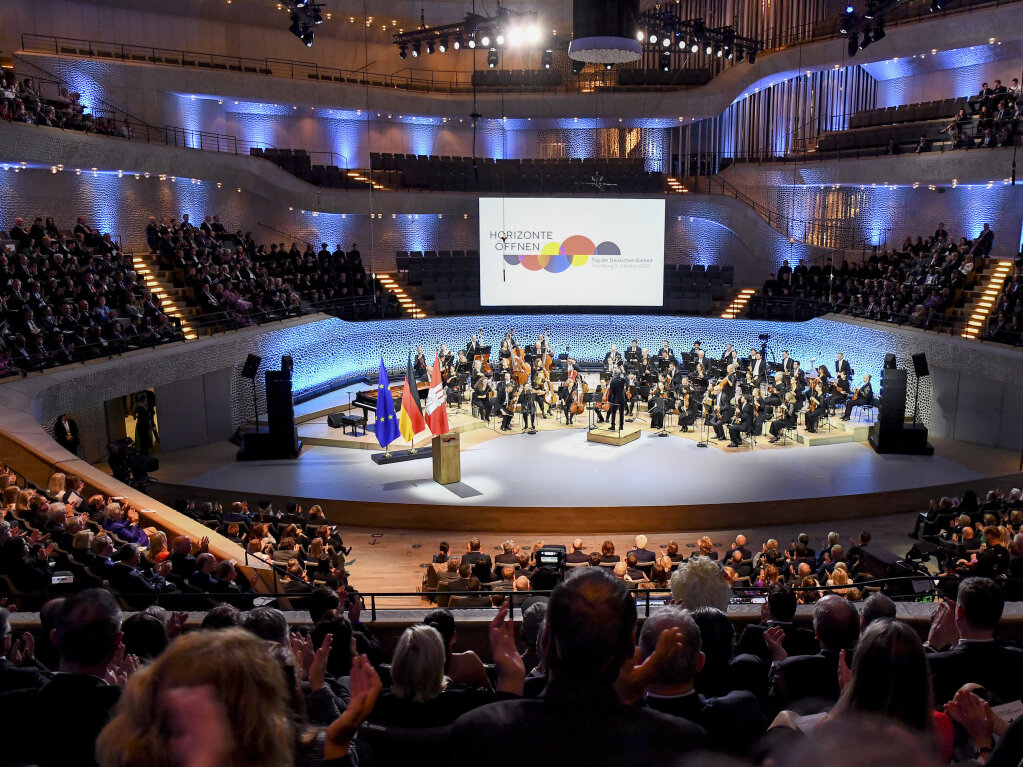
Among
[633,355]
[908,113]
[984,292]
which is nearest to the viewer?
[984,292]

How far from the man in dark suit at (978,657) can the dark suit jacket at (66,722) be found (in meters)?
3.11

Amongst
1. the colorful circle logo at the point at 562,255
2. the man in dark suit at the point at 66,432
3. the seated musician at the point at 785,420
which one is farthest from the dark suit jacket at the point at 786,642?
the colorful circle logo at the point at 562,255

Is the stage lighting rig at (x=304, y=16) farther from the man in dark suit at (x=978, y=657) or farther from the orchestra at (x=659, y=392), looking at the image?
the man in dark suit at (x=978, y=657)

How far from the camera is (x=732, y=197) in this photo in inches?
1073

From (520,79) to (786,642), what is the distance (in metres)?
27.5

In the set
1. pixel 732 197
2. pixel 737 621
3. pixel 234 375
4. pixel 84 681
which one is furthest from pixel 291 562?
pixel 732 197

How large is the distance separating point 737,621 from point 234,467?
12.8 metres

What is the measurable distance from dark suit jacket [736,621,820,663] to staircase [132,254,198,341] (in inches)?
640

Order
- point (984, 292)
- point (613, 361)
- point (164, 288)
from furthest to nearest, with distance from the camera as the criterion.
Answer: point (613, 361), point (164, 288), point (984, 292)

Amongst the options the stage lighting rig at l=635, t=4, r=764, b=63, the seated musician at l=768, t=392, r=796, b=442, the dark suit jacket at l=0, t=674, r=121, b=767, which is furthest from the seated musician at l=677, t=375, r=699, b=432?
the dark suit jacket at l=0, t=674, r=121, b=767

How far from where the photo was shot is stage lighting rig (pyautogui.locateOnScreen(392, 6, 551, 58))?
21078 mm

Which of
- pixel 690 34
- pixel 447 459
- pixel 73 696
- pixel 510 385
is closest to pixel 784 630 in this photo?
pixel 73 696

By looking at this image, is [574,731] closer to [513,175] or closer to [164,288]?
[164,288]

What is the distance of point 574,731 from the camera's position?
6.55 ft
